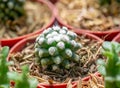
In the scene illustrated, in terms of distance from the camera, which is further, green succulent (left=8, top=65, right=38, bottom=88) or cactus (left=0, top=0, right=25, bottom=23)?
cactus (left=0, top=0, right=25, bottom=23)

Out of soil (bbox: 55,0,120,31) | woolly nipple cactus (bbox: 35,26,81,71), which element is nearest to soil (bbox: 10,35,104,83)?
woolly nipple cactus (bbox: 35,26,81,71)

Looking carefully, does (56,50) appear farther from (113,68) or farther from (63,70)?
(113,68)

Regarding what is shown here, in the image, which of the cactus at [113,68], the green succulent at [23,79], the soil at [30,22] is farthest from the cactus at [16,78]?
the soil at [30,22]

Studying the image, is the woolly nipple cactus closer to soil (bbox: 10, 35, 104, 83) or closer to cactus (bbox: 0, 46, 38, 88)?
soil (bbox: 10, 35, 104, 83)

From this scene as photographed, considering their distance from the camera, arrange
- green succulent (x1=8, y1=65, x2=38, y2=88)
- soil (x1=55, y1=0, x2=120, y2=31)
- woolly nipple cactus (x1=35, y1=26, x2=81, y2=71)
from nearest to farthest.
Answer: green succulent (x1=8, y1=65, x2=38, y2=88), woolly nipple cactus (x1=35, y1=26, x2=81, y2=71), soil (x1=55, y1=0, x2=120, y2=31)

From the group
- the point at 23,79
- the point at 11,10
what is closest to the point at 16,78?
the point at 23,79

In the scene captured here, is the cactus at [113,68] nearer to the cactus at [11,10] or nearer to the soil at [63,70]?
the soil at [63,70]
